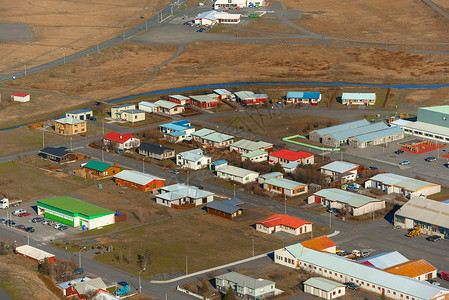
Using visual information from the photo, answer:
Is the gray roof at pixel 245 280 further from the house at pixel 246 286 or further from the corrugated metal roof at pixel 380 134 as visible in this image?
the corrugated metal roof at pixel 380 134

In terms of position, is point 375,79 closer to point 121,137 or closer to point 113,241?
point 121,137

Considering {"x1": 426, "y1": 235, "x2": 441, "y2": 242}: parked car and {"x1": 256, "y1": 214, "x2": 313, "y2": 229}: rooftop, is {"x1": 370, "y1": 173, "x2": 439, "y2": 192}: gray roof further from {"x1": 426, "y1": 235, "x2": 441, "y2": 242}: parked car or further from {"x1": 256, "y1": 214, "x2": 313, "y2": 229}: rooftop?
{"x1": 256, "y1": 214, "x2": 313, "y2": 229}: rooftop

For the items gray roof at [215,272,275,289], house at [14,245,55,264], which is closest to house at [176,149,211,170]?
house at [14,245,55,264]

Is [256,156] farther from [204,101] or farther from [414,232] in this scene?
[414,232]

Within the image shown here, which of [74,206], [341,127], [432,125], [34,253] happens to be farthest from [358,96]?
[34,253]

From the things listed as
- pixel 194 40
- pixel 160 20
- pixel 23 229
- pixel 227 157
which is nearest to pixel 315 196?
pixel 227 157

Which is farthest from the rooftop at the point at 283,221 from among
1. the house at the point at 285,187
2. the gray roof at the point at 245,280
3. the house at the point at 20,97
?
the house at the point at 20,97
